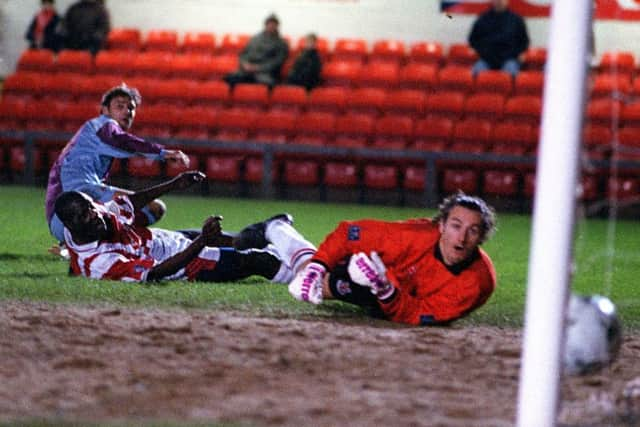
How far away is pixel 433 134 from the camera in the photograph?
16766mm

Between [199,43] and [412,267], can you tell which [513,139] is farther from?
[412,267]

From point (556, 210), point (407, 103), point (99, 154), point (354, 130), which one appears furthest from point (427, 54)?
point (556, 210)

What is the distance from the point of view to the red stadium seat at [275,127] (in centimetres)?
1723

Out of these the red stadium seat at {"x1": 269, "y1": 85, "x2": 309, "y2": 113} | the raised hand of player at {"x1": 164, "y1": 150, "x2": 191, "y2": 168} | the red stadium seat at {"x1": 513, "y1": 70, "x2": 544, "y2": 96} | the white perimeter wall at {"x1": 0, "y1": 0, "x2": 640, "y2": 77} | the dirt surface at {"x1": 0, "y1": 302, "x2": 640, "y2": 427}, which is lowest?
the dirt surface at {"x1": 0, "y1": 302, "x2": 640, "y2": 427}

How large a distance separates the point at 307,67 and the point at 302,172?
1742 mm

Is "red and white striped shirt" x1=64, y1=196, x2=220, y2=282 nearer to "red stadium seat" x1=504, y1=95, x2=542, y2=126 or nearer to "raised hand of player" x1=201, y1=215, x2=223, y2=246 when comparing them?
"raised hand of player" x1=201, y1=215, x2=223, y2=246

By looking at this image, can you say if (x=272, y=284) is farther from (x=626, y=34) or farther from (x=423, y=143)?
(x=626, y=34)

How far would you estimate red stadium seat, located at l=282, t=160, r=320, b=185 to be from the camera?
16938 millimetres

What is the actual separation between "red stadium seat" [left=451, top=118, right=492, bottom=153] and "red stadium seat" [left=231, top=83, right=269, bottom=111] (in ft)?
9.66

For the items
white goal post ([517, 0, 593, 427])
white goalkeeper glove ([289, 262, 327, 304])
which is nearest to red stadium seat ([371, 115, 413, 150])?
white goalkeeper glove ([289, 262, 327, 304])

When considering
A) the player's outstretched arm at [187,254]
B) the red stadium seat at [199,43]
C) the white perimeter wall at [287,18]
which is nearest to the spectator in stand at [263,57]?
the red stadium seat at [199,43]

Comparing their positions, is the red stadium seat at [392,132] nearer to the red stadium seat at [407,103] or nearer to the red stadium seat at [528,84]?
the red stadium seat at [407,103]

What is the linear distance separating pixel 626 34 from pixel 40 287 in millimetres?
11920

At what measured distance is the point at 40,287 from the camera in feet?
28.2
